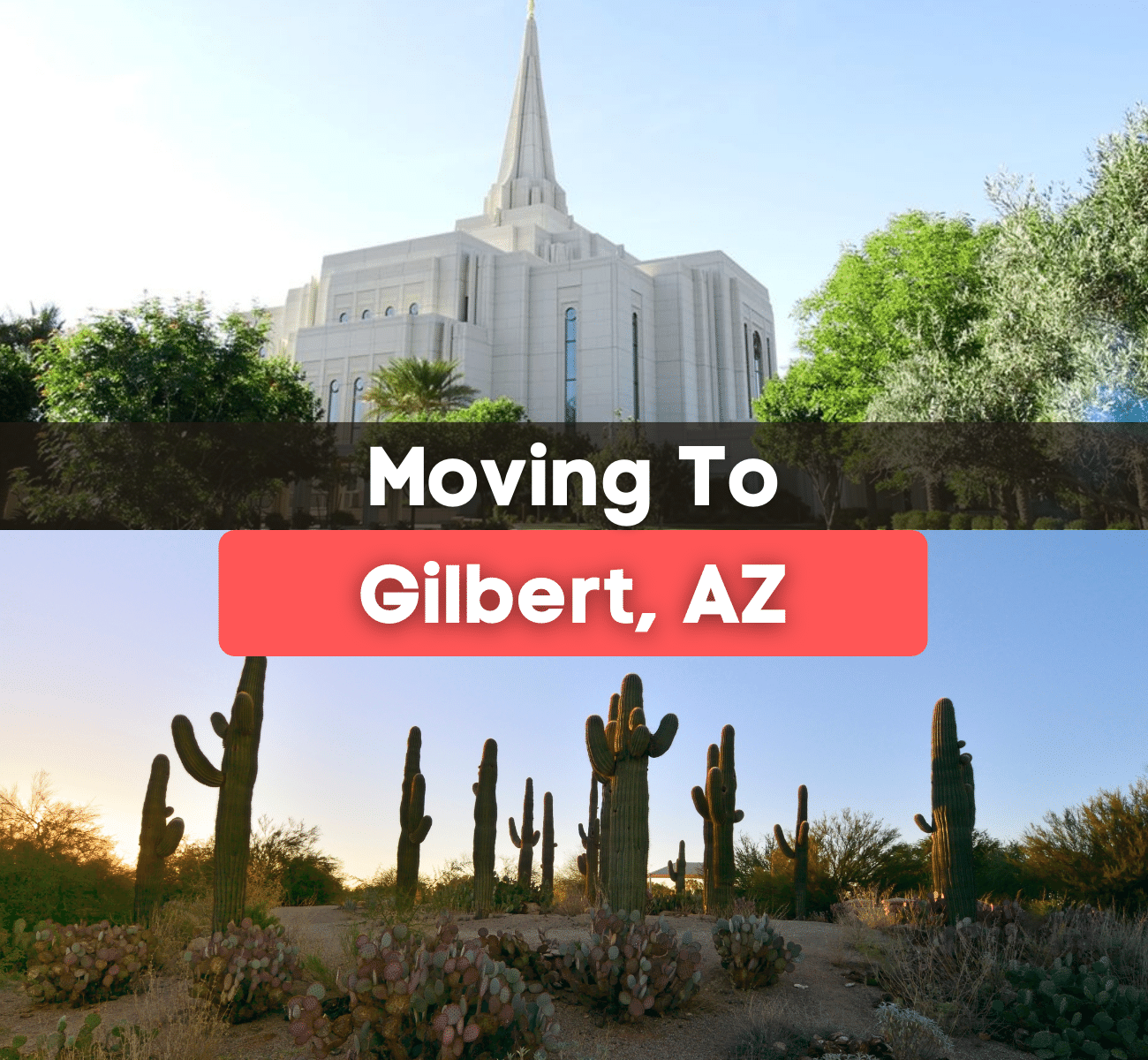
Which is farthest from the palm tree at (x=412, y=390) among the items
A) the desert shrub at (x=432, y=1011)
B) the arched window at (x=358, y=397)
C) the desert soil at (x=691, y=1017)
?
the desert shrub at (x=432, y=1011)

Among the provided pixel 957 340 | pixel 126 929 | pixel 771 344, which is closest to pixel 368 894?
pixel 126 929

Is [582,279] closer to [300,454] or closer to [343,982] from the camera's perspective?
[300,454]

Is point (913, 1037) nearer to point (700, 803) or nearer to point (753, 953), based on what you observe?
point (753, 953)

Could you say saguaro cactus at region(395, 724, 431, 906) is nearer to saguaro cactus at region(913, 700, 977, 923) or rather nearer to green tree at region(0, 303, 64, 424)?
saguaro cactus at region(913, 700, 977, 923)

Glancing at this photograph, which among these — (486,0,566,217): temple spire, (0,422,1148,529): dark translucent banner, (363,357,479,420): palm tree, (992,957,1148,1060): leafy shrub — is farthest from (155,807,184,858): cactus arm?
(486,0,566,217): temple spire

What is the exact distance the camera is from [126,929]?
1064cm

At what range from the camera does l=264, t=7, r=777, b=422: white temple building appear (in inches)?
2606

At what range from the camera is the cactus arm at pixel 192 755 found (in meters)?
10.2

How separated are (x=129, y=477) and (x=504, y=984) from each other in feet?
70.9

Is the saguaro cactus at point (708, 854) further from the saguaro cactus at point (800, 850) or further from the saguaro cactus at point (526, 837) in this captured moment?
the saguaro cactus at point (526, 837)

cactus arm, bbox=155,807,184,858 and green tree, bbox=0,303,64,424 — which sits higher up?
green tree, bbox=0,303,64,424

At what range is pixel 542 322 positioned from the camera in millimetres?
68938

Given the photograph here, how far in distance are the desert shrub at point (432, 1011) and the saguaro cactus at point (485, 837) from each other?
6.25 meters

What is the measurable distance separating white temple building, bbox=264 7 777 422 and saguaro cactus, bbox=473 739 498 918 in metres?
52.0
